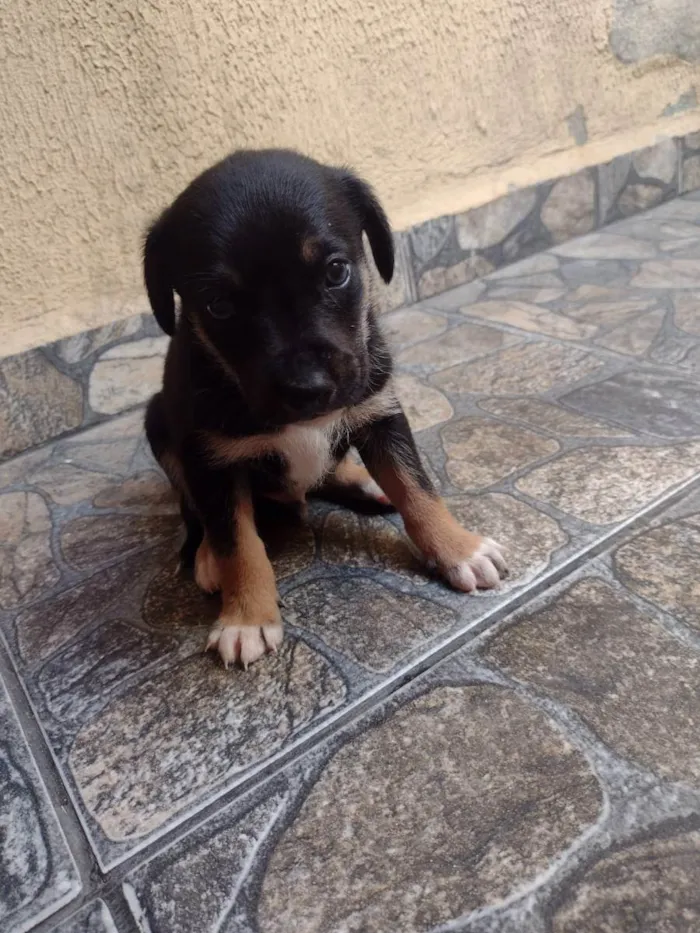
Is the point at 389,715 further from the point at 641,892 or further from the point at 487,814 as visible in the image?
the point at 641,892

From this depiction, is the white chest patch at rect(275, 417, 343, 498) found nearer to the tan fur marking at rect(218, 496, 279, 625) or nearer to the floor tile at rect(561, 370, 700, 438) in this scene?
the tan fur marking at rect(218, 496, 279, 625)

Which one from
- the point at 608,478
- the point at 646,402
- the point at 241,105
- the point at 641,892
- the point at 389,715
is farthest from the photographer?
the point at 241,105

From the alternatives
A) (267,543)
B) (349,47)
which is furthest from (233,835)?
(349,47)

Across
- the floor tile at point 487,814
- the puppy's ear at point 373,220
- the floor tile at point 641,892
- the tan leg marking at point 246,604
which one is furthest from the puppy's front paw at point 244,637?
the puppy's ear at point 373,220

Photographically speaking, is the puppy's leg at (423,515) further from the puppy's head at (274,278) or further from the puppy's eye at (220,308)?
the puppy's eye at (220,308)

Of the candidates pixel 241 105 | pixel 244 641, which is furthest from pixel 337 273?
pixel 241 105

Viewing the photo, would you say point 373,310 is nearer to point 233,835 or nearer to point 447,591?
point 447,591
